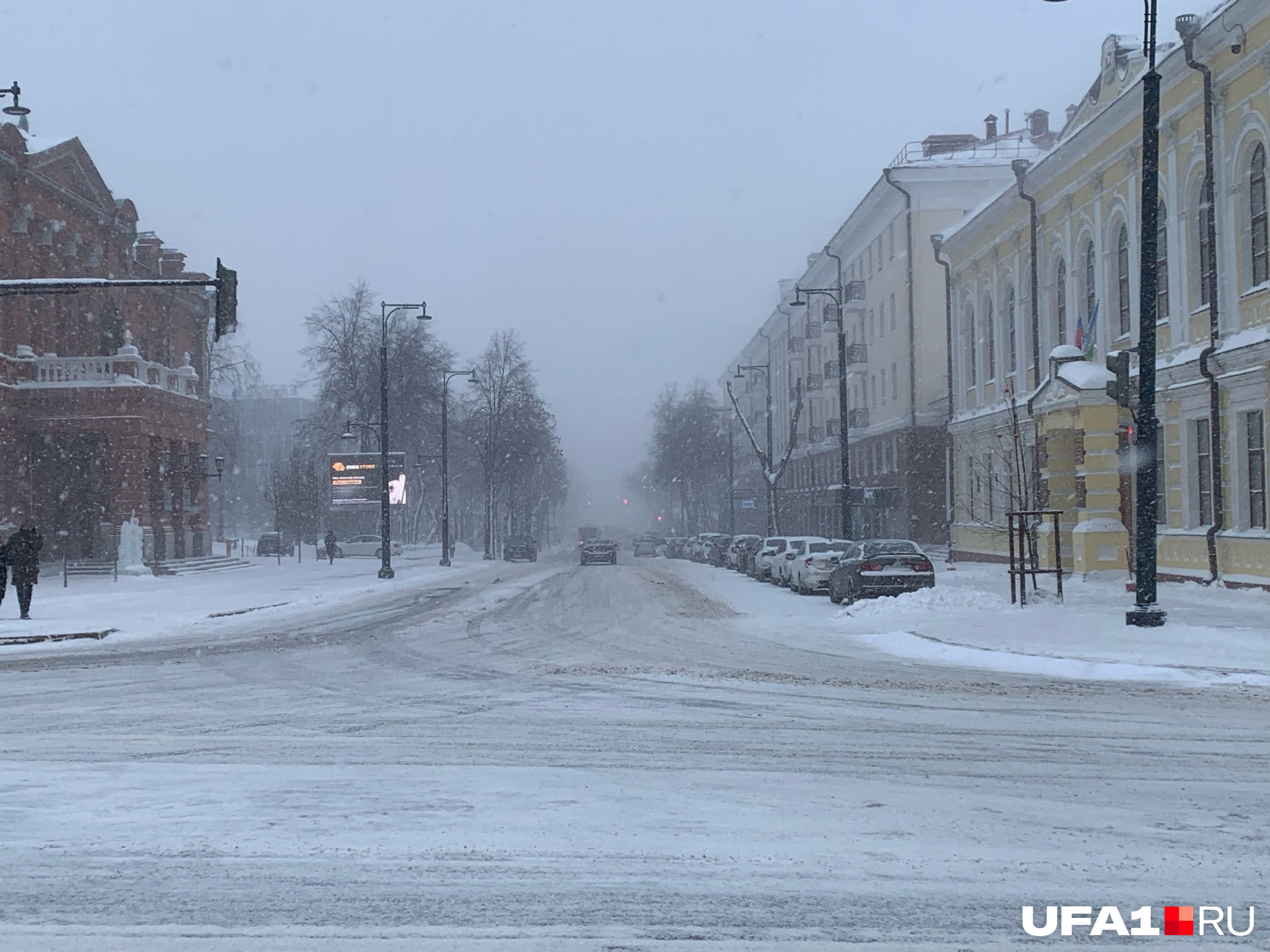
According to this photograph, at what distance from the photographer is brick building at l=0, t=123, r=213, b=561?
42.3 m

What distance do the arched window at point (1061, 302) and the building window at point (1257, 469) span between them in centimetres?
1135

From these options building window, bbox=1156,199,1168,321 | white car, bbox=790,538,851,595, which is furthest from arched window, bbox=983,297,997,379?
building window, bbox=1156,199,1168,321

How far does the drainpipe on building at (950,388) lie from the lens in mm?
46000

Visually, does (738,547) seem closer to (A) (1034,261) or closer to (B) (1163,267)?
(A) (1034,261)

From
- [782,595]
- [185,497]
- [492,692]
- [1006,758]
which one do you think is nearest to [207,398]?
Result: [185,497]

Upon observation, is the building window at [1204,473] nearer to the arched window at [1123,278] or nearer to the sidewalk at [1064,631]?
the sidewalk at [1064,631]

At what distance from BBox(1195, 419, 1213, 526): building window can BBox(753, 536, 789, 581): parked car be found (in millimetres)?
12987

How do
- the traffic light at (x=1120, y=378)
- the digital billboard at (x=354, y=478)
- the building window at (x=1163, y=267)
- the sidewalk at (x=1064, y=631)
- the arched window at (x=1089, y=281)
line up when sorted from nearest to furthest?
the sidewalk at (x=1064, y=631) < the traffic light at (x=1120, y=378) < the building window at (x=1163, y=267) < the arched window at (x=1089, y=281) < the digital billboard at (x=354, y=478)

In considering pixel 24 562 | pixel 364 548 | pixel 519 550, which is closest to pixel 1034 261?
pixel 24 562

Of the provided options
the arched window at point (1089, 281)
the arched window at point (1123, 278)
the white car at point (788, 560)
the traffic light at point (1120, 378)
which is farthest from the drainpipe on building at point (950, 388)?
the traffic light at point (1120, 378)

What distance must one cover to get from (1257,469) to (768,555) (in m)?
17.8

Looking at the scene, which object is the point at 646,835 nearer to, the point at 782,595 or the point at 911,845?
the point at 911,845

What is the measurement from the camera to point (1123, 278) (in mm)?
31141

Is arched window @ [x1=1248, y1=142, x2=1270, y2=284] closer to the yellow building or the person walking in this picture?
the yellow building
